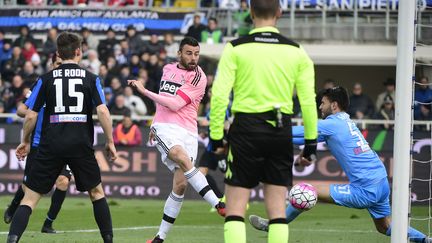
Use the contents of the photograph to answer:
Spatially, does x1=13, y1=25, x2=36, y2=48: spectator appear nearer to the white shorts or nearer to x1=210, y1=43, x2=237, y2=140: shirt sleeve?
the white shorts

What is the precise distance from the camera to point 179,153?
38.3 ft

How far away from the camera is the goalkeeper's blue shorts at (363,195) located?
11523 millimetres

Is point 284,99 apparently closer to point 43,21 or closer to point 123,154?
point 123,154

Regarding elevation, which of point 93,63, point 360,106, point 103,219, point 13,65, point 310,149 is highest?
point 310,149

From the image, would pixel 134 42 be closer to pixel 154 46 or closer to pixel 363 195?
pixel 154 46

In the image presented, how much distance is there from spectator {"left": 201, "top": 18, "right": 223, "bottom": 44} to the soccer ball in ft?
51.5

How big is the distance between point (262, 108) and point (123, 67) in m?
17.3

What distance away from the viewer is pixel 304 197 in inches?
449

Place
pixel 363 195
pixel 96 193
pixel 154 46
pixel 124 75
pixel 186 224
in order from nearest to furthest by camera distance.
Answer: pixel 96 193 → pixel 363 195 → pixel 186 224 → pixel 124 75 → pixel 154 46

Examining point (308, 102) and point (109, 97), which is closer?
point (308, 102)

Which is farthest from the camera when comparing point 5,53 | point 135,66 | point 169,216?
point 5,53

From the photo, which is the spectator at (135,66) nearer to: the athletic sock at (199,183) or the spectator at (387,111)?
the spectator at (387,111)

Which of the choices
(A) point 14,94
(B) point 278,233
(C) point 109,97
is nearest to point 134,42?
(C) point 109,97

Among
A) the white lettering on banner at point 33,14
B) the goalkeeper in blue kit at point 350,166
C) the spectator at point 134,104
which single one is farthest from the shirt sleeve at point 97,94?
the white lettering on banner at point 33,14
